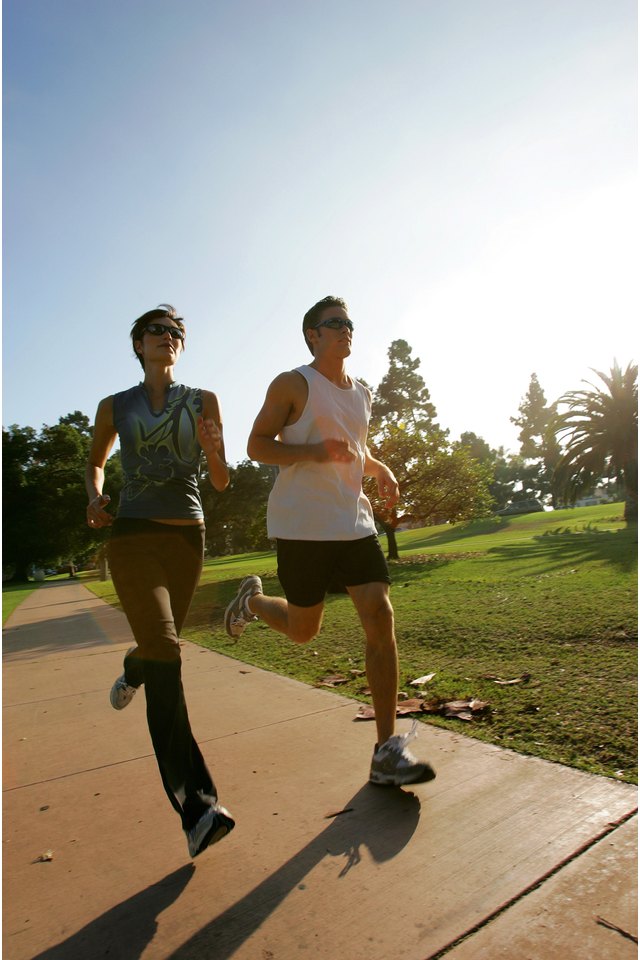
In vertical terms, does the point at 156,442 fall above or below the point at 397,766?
above

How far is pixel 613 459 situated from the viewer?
3053cm

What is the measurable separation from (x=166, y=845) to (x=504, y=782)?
4.37ft

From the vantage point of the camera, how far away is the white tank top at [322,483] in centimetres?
307

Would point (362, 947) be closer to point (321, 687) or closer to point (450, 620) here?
point (321, 687)

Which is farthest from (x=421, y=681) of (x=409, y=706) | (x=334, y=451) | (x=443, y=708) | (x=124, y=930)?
(x=124, y=930)

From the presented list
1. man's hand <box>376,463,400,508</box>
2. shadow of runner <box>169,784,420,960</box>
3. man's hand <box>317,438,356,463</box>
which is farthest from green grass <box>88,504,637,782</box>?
man's hand <box>317,438,356,463</box>

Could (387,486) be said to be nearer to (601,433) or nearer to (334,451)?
(334,451)

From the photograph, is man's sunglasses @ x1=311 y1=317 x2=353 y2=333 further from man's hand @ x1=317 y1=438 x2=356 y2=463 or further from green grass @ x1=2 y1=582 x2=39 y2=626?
green grass @ x1=2 y1=582 x2=39 y2=626

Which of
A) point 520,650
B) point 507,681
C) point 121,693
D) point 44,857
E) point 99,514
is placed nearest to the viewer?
point 44,857

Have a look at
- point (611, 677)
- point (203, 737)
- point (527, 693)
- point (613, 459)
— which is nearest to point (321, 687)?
point (203, 737)

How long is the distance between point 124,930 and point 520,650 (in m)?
3.73

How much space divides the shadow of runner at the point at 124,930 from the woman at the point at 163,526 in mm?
169

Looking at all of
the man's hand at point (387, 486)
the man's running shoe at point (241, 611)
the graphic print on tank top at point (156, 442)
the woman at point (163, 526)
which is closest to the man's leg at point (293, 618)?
the man's running shoe at point (241, 611)

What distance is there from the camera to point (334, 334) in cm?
326
